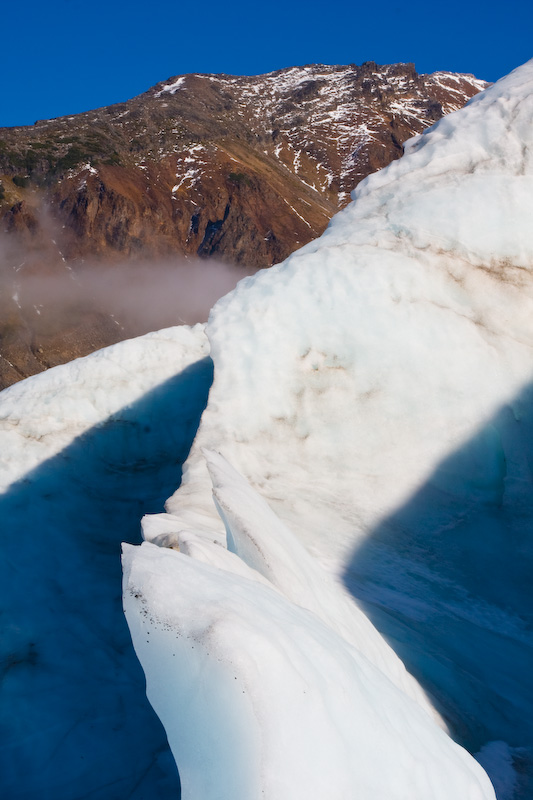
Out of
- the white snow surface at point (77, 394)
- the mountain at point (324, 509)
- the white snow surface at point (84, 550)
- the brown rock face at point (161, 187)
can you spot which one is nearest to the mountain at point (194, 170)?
the brown rock face at point (161, 187)

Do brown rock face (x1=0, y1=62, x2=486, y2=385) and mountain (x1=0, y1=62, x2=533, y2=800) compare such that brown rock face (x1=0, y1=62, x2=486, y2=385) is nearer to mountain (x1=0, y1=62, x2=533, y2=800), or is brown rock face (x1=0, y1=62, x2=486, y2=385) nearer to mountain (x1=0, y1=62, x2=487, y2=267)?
mountain (x1=0, y1=62, x2=487, y2=267)

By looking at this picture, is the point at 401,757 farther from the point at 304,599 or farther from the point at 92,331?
the point at 92,331

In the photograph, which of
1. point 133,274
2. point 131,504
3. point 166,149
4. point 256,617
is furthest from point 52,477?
point 166,149

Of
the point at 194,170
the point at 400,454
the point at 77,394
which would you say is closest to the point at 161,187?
the point at 194,170

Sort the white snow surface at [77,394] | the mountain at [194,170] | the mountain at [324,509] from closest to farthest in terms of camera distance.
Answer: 1. the mountain at [324,509]
2. the white snow surface at [77,394]
3. the mountain at [194,170]

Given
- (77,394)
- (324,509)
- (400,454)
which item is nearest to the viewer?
(324,509)

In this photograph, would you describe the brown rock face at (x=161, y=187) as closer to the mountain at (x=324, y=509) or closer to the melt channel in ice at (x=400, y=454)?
the mountain at (x=324, y=509)

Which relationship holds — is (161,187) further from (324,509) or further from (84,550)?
(324,509)
